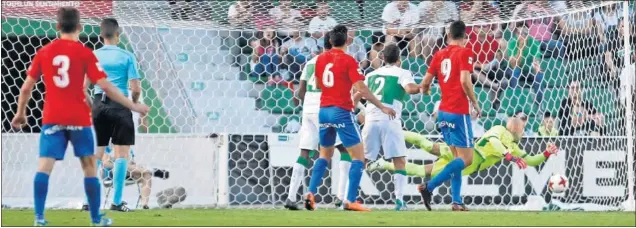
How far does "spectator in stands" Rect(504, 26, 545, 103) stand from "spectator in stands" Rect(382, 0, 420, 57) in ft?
3.86

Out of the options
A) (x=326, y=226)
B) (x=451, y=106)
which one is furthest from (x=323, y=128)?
(x=326, y=226)

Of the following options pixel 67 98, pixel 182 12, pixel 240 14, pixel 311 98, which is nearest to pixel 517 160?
pixel 311 98

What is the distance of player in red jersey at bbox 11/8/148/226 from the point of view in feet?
25.8

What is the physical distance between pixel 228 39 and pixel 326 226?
7965 millimetres

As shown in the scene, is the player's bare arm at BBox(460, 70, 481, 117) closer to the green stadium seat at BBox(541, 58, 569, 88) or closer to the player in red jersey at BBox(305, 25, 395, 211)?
the player in red jersey at BBox(305, 25, 395, 211)

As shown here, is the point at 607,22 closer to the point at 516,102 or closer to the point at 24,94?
the point at 516,102

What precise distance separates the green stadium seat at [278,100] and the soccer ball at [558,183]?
3442 millimetres

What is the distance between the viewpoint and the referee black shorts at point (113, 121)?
10.4m

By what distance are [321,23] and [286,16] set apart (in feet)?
2.01

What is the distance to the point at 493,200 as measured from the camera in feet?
45.5

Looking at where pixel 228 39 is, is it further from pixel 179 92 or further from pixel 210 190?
pixel 210 190

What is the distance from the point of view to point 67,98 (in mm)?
7902

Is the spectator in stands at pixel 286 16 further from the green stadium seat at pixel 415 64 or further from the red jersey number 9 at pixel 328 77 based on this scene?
the red jersey number 9 at pixel 328 77

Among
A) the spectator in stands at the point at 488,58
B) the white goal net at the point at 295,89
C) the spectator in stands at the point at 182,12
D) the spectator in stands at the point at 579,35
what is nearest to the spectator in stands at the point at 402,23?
the white goal net at the point at 295,89
